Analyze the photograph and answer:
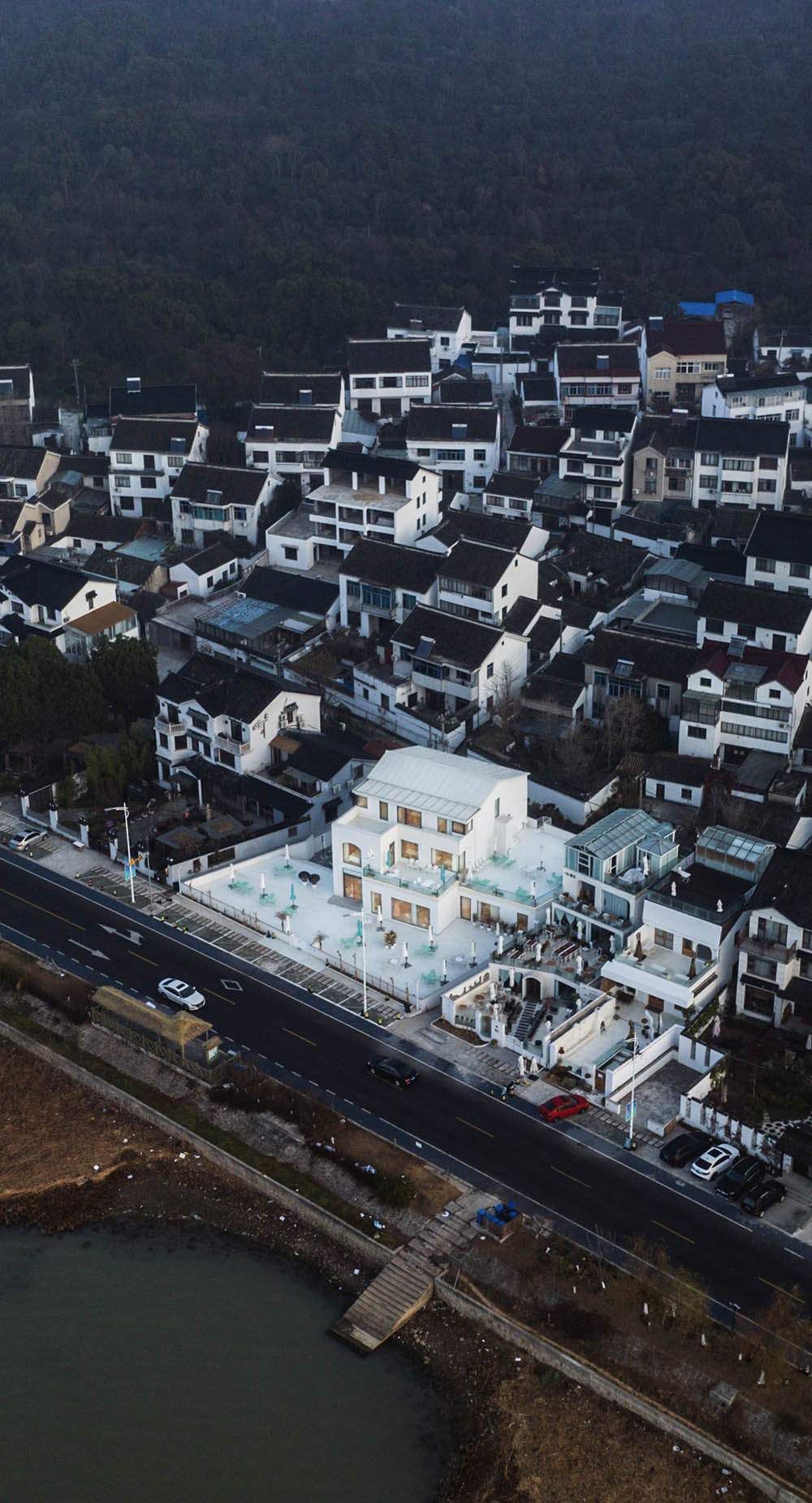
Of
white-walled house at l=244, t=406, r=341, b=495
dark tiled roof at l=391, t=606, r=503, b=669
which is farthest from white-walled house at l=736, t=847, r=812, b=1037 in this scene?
white-walled house at l=244, t=406, r=341, b=495

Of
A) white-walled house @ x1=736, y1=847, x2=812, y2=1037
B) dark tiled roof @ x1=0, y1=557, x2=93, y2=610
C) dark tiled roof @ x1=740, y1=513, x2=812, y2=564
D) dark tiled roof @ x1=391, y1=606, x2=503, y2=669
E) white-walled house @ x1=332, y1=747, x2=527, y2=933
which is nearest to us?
white-walled house @ x1=736, y1=847, x2=812, y2=1037

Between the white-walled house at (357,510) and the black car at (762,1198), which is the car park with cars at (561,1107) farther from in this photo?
the white-walled house at (357,510)

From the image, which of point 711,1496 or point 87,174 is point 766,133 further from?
point 711,1496

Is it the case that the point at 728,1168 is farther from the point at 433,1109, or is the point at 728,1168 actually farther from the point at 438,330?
the point at 438,330

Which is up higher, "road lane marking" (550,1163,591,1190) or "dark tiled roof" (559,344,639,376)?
"dark tiled roof" (559,344,639,376)

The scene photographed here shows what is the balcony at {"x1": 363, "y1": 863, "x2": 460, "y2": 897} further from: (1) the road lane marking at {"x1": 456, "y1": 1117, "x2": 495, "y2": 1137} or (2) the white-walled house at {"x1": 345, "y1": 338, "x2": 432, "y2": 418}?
(2) the white-walled house at {"x1": 345, "y1": 338, "x2": 432, "y2": 418}

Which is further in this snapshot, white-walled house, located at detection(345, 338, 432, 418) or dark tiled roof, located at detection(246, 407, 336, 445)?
white-walled house, located at detection(345, 338, 432, 418)

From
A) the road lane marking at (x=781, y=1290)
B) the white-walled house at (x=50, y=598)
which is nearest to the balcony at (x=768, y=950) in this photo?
the road lane marking at (x=781, y=1290)
